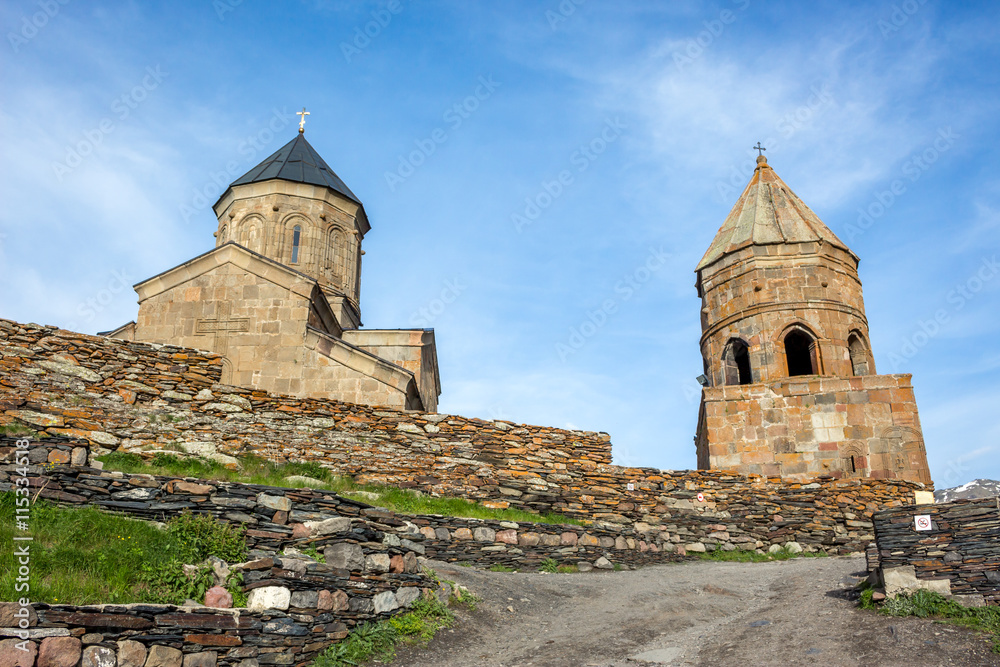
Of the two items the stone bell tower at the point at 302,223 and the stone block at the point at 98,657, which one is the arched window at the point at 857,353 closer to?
the stone bell tower at the point at 302,223

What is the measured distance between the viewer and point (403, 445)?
11031mm

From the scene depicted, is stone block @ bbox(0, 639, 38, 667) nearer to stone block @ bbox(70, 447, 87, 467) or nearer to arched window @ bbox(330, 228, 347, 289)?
stone block @ bbox(70, 447, 87, 467)

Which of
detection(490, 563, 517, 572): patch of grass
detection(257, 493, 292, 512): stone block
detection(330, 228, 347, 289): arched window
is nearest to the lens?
detection(257, 493, 292, 512): stone block

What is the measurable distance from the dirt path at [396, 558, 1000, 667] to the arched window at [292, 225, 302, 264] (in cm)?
1138

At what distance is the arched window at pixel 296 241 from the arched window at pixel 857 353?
1164 centimetres

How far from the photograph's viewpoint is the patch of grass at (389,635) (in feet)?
19.8

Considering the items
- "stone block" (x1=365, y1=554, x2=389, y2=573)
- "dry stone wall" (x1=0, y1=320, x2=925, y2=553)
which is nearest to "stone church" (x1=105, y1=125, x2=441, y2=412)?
"dry stone wall" (x1=0, y1=320, x2=925, y2=553)

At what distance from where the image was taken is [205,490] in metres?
6.88

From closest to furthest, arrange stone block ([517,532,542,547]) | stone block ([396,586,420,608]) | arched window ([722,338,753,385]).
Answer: stone block ([396,586,420,608]) → stone block ([517,532,542,547]) → arched window ([722,338,753,385])

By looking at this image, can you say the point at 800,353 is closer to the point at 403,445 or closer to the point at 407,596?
the point at 403,445

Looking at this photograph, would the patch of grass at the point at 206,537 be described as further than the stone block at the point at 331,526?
No

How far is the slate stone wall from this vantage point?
6727 millimetres

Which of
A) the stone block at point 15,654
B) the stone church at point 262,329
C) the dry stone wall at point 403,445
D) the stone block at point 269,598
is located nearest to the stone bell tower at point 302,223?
the stone church at point 262,329

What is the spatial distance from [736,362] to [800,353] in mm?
1814
